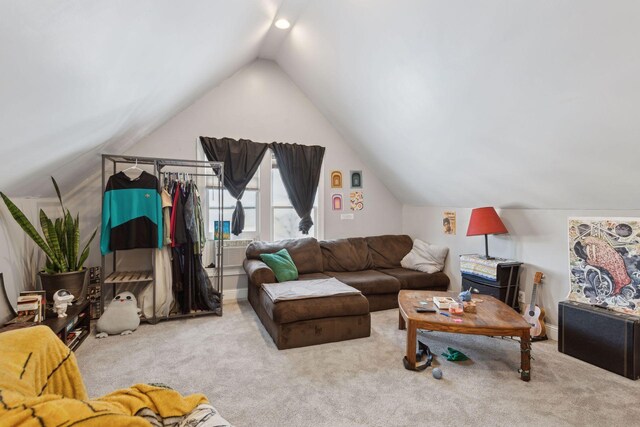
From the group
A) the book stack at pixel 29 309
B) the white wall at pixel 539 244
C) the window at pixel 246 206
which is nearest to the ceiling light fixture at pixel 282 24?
the window at pixel 246 206

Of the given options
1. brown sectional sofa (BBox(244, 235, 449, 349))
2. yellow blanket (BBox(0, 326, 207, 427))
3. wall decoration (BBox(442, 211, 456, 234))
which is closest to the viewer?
yellow blanket (BBox(0, 326, 207, 427))

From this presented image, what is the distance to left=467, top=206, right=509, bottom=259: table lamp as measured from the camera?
3414 mm

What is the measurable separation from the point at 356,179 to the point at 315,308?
8.58 ft

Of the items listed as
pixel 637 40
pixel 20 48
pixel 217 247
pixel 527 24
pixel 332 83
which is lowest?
pixel 217 247

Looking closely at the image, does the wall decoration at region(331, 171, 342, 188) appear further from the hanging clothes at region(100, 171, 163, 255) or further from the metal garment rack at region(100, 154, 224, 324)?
the hanging clothes at region(100, 171, 163, 255)

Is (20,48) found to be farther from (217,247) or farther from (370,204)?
(370,204)

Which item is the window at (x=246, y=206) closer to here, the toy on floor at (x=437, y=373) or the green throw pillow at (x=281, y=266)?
the green throw pillow at (x=281, y=266)

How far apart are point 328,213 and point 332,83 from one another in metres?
1.84

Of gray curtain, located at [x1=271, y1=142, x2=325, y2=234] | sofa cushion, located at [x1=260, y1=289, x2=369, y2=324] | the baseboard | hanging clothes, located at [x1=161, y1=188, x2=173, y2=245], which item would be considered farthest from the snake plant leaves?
gray curtain, located at [x1=271, y1=142, x2=325, y2=234]

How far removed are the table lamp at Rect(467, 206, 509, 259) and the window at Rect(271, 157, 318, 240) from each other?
2.22 metres

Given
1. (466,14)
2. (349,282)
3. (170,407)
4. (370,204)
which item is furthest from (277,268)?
(466,14)

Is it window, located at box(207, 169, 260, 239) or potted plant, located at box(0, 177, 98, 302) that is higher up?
window, located at box(207, 169, 260, 239)

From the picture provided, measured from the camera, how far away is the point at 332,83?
3.99m

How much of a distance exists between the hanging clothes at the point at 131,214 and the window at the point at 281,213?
164cm
